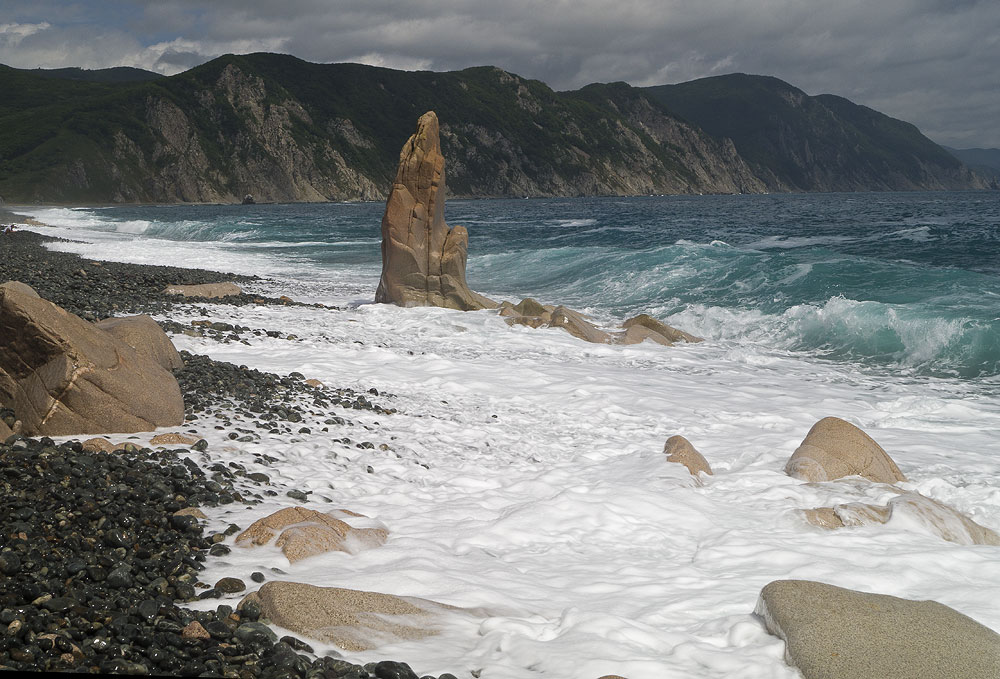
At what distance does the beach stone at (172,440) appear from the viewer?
6605 millimetres

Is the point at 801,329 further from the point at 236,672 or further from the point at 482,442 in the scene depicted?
the point at 236,672

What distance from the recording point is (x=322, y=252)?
38.1m

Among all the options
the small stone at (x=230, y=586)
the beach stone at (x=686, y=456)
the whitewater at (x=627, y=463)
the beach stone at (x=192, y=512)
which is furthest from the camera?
the beach stone at (x=686, y=456)

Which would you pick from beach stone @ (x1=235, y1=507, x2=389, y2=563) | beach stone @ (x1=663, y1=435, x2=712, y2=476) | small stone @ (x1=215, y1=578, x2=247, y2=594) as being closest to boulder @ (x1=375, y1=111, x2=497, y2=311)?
beach stone @ (x1=663, y1=435, x2=712, y2=476)

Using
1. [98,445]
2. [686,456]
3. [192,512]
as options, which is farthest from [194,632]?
[686,456]

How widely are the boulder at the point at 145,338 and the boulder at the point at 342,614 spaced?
16.1 feet

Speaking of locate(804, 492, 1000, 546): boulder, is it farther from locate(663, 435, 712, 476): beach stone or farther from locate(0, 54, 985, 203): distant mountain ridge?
locate(0, 54, 985, 203): distant mountain ridge

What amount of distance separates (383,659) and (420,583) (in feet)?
3.23

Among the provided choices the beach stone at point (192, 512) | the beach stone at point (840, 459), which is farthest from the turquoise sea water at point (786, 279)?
the beach stone at point (192, 512)

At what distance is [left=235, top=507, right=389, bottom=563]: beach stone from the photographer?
200 inches

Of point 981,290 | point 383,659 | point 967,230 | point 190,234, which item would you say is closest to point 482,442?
point 383,659

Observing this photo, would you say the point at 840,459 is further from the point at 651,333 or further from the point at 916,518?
the point at 651,333

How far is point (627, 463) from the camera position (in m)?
8.04

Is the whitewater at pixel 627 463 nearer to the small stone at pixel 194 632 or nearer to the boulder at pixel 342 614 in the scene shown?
the boulder at pixel 342 614
